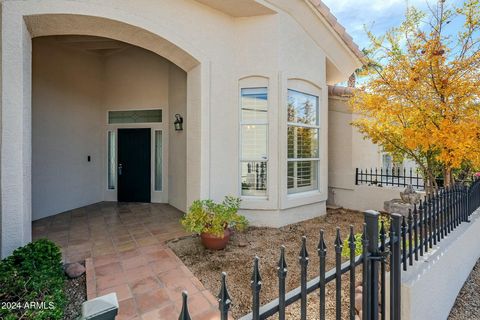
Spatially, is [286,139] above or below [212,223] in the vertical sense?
above

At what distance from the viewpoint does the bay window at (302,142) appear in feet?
22.1

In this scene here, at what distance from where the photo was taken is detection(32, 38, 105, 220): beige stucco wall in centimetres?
677

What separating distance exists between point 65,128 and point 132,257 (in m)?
5.47

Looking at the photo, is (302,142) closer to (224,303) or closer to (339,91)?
(339,91)

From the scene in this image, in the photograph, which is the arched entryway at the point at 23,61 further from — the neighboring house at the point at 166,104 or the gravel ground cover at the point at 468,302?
the gravel ground cover at the point at 468,302

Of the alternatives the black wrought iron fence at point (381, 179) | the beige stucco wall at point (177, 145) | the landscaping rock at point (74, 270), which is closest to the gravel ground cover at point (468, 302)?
the black wrought iron fence at point (381, 179)

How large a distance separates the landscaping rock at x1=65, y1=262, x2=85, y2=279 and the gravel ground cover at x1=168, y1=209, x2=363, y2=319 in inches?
60.3

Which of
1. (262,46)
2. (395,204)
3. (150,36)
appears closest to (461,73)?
(395,204)

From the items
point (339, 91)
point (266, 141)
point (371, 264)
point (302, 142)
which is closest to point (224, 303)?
point (371, 264)

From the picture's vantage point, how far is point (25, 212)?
374 centimetres

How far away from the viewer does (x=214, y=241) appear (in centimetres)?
473

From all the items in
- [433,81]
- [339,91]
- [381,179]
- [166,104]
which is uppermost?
[339,91]

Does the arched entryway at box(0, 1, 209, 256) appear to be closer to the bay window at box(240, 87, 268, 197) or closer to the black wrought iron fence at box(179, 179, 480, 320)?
the bay window at box(240, 87, 268, 197)

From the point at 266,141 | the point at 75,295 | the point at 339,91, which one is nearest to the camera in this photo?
the point at 75,295
